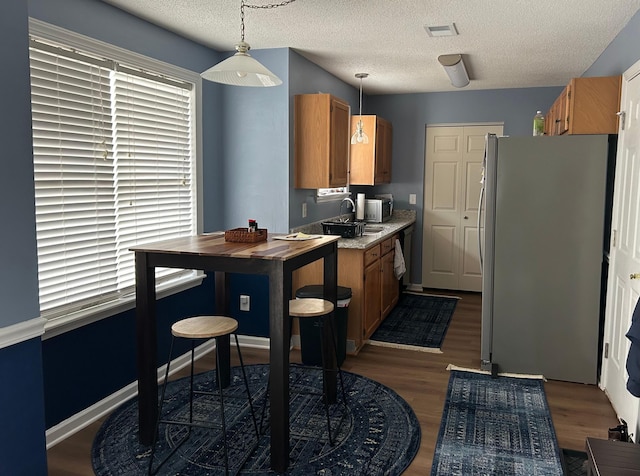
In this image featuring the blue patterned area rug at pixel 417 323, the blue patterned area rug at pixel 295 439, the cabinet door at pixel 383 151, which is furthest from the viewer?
the cabinet door at pixel 383 151

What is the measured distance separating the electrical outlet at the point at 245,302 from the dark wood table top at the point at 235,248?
154cm

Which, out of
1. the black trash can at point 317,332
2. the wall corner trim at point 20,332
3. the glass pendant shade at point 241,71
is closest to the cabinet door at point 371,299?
the black trash can at point 317,332

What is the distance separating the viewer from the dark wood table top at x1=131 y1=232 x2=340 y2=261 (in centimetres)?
254

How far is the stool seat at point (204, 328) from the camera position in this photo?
8.34 ft

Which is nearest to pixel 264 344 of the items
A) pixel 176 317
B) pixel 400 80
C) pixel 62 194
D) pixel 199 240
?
pixel 176 317

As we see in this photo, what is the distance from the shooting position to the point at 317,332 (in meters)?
3.97

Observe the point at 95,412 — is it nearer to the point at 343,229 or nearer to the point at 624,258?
the point at 343,229

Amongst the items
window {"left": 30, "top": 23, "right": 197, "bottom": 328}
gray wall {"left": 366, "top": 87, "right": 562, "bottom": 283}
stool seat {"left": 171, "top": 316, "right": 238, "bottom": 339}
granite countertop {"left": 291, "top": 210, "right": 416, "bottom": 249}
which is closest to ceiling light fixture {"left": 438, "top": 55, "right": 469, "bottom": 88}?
gray wall {"left": 366, "top": 87, "right": 562, "bottom": 283}

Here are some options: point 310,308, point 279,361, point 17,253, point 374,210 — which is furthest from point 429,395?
point 374,210

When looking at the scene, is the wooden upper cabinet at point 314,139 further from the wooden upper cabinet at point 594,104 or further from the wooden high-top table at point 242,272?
the wooden upper cabinet at point 594,104

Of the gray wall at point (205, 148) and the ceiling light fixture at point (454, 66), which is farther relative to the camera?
the ceiling light fixture at point (454, 66)

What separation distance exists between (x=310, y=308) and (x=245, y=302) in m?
1.71

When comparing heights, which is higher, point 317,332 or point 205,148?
point 205,148

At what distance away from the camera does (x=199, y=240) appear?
9.91 ft
